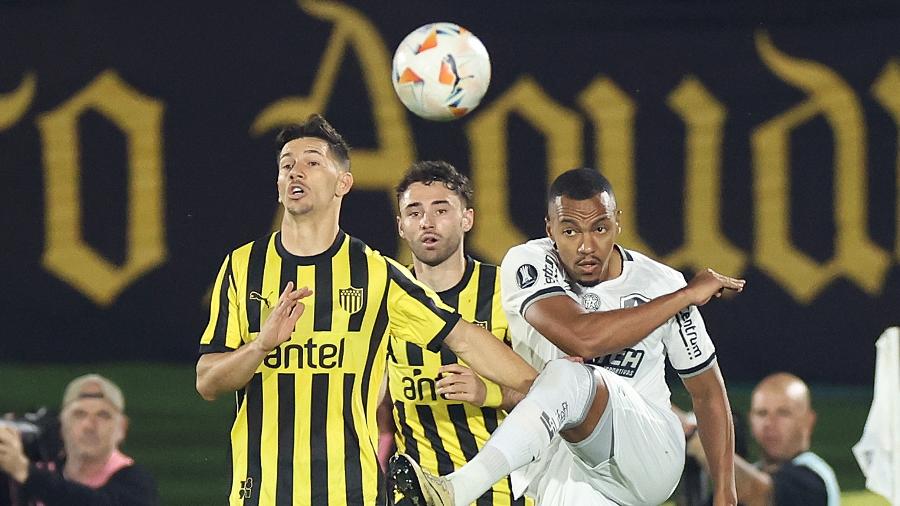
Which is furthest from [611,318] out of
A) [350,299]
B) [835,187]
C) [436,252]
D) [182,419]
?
[182,419]

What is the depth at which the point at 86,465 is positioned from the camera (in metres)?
6.57

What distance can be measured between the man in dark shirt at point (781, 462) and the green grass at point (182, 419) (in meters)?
0.96

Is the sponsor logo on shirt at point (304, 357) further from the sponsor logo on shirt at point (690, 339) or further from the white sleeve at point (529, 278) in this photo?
the sponsor logo on shirt at point (690, 339)

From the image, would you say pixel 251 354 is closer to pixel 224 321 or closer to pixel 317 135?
pixel 224 321

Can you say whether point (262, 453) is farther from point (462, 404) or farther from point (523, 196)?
point (523, 196)

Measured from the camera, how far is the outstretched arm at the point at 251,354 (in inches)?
165

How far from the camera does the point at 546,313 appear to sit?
15.5 ft

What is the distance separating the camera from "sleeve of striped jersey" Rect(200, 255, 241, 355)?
452 centimetres

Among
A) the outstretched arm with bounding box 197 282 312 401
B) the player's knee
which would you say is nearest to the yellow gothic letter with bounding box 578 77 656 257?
Result: the player's knee

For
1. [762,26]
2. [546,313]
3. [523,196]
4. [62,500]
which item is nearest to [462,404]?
[546,313]

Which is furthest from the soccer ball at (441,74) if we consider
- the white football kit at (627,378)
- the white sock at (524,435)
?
the white sock at (524,435)

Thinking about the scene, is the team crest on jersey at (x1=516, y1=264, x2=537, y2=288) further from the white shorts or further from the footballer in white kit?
the white shorts

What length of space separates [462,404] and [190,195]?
3.09 m

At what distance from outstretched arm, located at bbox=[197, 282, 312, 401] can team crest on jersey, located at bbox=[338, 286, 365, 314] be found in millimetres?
177
